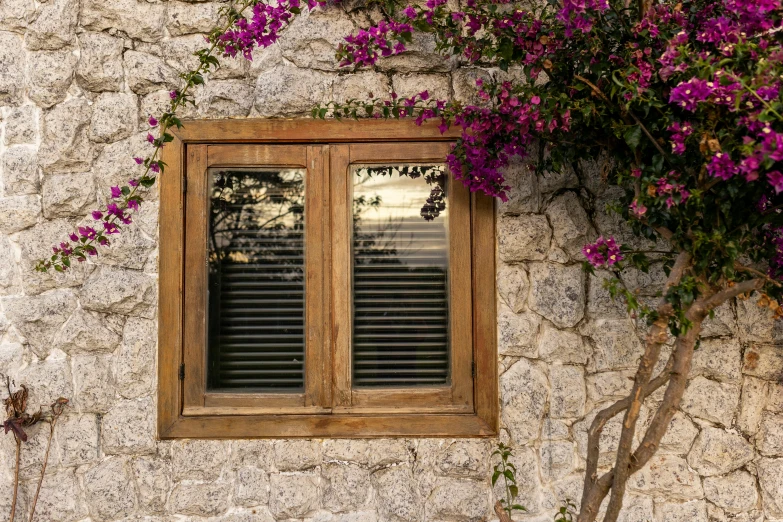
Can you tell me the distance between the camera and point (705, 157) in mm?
2049

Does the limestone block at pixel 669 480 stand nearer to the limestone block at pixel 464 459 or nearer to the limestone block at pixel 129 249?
the limestone block at pixel 464 459

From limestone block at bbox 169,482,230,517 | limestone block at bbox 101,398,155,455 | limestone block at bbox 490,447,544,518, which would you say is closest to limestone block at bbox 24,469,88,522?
limestone block at bbox 101,398,155,455

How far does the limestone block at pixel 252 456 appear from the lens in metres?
2.77

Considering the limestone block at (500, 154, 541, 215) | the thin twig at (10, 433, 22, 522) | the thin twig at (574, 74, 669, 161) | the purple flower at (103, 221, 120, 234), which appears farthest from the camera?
the limestone block at (500, 154, 541, 215)

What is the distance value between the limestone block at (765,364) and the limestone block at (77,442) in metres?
2.60

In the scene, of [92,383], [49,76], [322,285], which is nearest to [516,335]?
[322,285]

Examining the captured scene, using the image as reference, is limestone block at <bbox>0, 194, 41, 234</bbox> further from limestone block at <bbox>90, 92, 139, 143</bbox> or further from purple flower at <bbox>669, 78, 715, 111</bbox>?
purple flower at <bbox>669, 78, 715, 111</bbox>

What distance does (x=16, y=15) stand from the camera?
9.41ft

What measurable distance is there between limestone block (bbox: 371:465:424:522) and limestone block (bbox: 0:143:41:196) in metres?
1.82

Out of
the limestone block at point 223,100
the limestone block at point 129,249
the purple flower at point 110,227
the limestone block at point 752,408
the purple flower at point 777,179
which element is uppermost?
the limestone block at point 223,100

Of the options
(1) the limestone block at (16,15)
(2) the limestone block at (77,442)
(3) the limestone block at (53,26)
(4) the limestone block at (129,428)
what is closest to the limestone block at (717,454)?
(4) the limestone block at (129,428)

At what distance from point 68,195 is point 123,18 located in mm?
759

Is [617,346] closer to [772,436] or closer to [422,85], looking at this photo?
[772,436]

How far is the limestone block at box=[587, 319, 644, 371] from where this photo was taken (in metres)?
2.78
